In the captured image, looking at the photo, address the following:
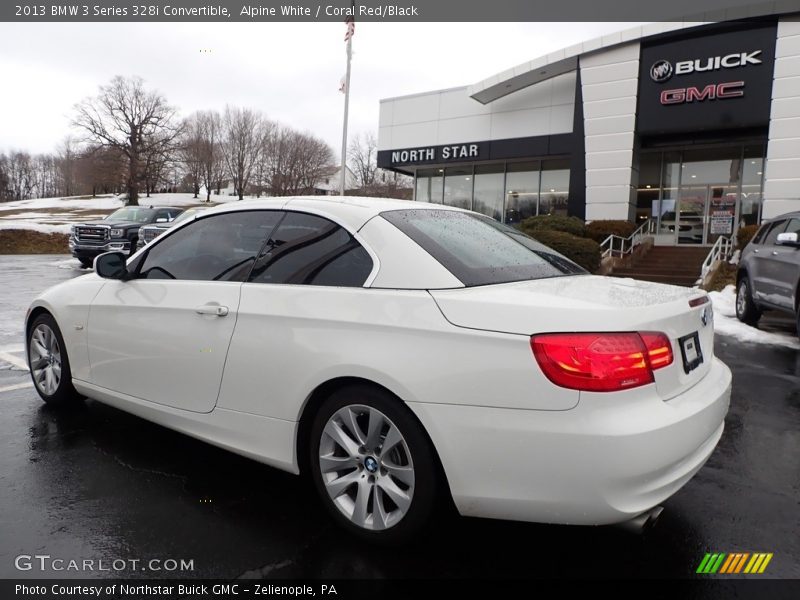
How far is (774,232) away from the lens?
8852 mm

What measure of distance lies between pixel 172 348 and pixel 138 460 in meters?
0.78

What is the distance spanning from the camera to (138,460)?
3.49 m

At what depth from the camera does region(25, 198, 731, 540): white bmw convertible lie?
2.18 metres

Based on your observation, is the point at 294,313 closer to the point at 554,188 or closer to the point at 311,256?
the point at 311,256

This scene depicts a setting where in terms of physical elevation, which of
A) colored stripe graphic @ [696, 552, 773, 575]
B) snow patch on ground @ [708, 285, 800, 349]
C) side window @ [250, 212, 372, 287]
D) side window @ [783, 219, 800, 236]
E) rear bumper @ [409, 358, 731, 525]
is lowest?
colored stripe graphic @ [696, 552, 773, 575]

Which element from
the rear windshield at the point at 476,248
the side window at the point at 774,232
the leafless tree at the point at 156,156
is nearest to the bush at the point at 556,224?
the side window at the point at 774,232

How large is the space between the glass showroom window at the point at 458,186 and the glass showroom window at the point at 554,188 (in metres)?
3.39

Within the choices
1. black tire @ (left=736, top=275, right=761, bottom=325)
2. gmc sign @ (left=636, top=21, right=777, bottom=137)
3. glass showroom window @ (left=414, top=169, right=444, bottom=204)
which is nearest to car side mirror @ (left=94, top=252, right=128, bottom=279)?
black tire @ (left=736, top=275, right=761, bottom=325)

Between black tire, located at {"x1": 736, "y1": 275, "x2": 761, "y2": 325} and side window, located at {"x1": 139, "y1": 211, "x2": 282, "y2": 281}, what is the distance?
8.50m

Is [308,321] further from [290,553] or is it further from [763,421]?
[763,421]

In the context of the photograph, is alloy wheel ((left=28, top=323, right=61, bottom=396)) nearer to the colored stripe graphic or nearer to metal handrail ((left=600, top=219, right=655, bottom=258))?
the colored stripe graphic

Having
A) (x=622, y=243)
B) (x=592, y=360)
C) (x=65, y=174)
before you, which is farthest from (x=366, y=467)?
(x=65, y=174)

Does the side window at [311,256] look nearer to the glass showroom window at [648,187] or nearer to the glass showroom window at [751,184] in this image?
the glass showroom window at [648,187]

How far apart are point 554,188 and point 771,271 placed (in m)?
16.3
